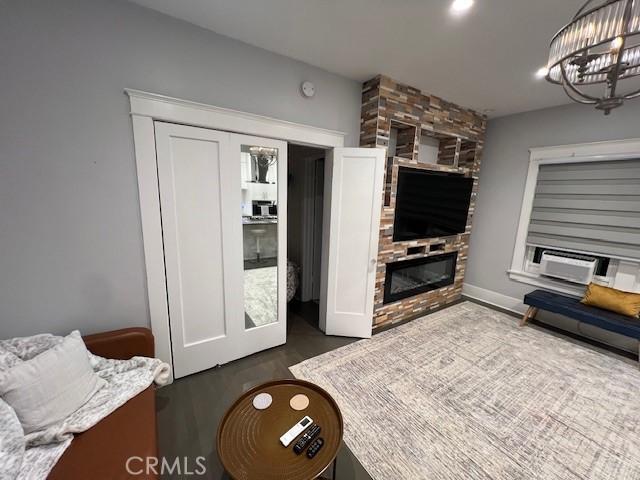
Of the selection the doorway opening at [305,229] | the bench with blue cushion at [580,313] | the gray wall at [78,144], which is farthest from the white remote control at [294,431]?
the bench with blue cushion at [580,313]

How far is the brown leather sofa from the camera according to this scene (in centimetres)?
102

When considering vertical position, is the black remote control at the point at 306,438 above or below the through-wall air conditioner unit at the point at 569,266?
below

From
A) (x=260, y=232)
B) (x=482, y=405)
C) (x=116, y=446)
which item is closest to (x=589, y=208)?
(x=482, y=405)

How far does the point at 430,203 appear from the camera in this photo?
10.3 feet

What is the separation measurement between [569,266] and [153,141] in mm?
4657

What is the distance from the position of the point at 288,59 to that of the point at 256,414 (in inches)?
108

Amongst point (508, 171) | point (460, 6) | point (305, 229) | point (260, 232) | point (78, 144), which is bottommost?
point (305, 229)

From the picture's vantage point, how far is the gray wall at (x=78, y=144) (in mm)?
1415

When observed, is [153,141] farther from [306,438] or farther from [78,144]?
[306,438]

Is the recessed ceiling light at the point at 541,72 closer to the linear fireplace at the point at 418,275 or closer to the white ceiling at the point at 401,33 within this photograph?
the white ceiling at the point at 401,33

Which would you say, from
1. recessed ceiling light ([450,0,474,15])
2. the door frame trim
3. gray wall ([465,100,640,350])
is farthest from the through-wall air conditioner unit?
the door frame trim

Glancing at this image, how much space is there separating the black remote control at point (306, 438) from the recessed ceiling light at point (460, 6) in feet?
8.60

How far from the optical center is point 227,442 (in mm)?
1168

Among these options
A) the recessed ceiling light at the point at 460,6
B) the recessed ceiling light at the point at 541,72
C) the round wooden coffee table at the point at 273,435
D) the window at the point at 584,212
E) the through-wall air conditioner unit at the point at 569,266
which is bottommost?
the round wooden coffee table at the point at 273,435
